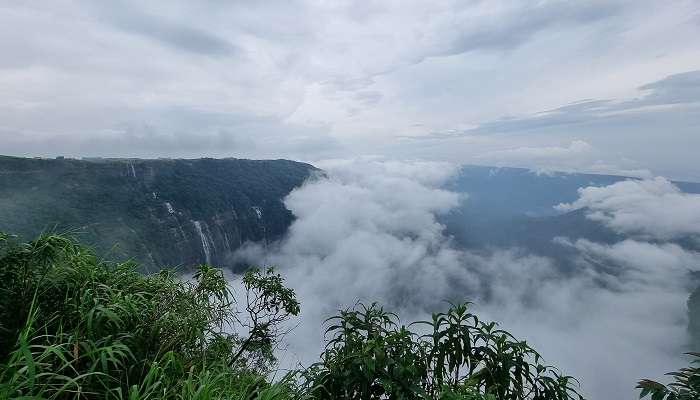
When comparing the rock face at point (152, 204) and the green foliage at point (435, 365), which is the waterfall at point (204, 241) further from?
the green foliage at point (435, 365)

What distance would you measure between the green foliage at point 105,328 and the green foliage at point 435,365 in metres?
0.62

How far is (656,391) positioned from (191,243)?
11506cm

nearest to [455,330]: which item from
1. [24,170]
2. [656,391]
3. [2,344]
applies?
[656,391]

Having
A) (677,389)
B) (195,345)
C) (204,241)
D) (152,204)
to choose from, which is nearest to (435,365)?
(677,389)

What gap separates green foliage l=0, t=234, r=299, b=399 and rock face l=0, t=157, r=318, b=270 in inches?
1315

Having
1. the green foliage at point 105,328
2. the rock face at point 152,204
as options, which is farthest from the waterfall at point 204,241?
the green foliage at point 105,328

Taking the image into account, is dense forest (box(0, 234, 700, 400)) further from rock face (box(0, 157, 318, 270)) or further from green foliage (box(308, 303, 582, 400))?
rock face (box(0, 157, 318, 270))

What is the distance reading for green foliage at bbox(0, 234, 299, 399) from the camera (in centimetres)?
287

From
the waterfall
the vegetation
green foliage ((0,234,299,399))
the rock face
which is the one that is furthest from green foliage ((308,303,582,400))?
the waterfall

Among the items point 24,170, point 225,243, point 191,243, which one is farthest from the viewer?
point 225,243

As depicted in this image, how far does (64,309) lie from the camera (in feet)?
Result: 11.2

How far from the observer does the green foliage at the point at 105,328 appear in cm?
287

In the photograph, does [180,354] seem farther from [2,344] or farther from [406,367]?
[406,367]

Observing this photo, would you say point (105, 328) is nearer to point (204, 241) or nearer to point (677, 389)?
point (677, 389)
